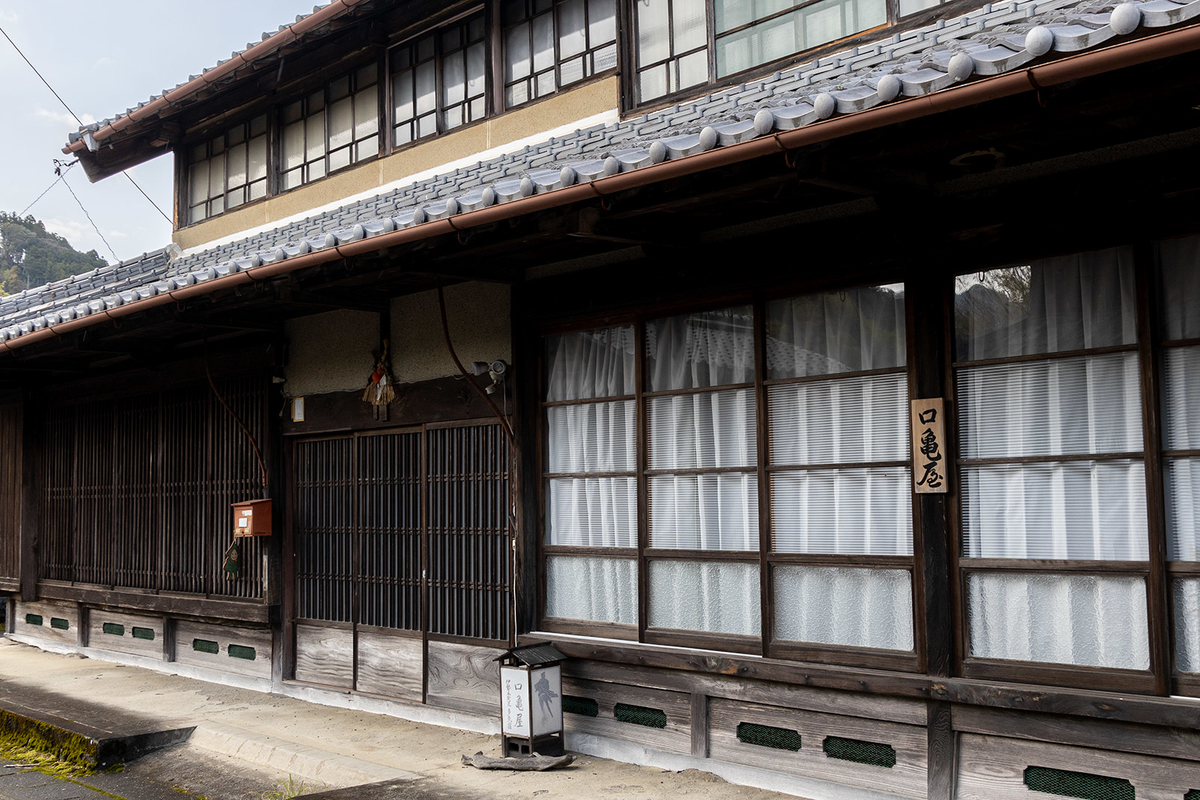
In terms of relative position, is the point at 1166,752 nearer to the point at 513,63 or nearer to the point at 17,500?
the point at 513,63

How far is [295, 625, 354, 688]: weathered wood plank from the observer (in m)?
9.68

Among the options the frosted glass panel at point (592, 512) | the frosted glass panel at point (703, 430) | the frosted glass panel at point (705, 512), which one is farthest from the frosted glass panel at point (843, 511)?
the frosted glass panel at point (592, 512)

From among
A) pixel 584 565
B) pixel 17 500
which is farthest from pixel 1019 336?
pixel 17 500

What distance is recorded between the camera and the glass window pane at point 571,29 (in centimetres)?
870

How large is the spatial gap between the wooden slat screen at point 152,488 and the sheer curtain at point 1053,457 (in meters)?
7.37

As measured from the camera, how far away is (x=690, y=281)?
6891mm

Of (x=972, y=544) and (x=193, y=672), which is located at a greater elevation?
(x=972, y=544)

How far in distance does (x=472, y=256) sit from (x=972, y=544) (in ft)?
12.7

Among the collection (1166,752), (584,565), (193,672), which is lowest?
(193,672)

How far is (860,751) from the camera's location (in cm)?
596

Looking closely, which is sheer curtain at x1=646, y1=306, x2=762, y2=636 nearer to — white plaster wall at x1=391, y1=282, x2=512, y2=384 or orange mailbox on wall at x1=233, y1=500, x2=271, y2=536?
white plaster wall at x1=391, y1=282, x2=512, y2=384

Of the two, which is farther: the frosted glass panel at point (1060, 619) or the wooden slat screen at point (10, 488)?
the wooden slat screen at point (10, 488)

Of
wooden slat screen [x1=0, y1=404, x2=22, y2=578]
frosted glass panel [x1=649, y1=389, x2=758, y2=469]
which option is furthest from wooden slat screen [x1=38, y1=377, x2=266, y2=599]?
frosted glass panel [x1=649, y1=389, x2=758, y2=469]

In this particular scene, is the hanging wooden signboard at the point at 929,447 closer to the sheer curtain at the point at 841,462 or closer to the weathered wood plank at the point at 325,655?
the sheer curtain at the point at 841,462
